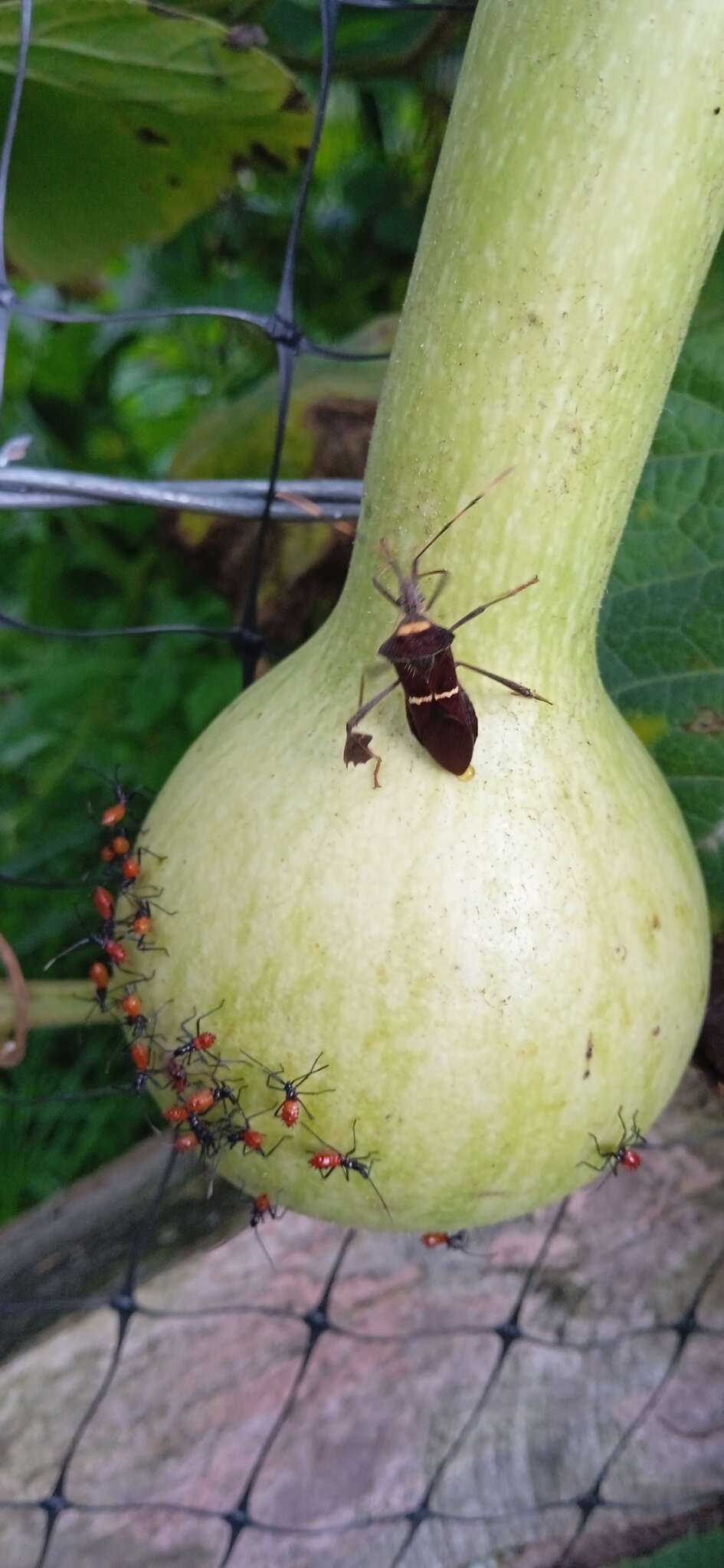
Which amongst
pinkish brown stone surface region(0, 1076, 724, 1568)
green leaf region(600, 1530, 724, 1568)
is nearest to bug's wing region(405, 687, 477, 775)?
pinkish brown stone surface region(0, 1076, 724, 1568)

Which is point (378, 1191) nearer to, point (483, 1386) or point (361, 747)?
point (361, 747)

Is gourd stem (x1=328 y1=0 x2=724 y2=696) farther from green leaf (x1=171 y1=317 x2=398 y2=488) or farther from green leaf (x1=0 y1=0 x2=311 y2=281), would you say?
green leaf (x1=171 y1=317 x2=398 y2=488)

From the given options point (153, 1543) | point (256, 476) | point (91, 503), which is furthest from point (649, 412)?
point (153, 1543)

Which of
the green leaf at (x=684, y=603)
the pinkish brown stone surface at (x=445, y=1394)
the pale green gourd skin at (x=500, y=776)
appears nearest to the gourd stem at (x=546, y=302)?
the pale green gourd skin at (x=500, y=776)

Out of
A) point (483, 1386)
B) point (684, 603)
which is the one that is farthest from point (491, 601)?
point (483, 1386)

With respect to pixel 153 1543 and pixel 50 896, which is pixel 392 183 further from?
pixel 153 1543
